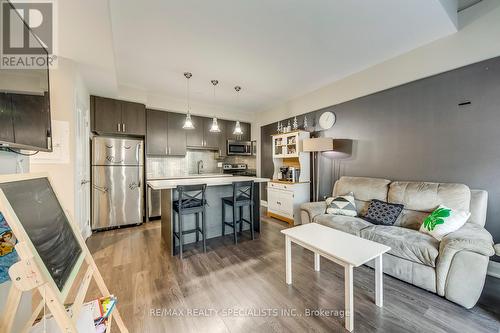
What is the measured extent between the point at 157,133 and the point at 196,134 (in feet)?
3.11

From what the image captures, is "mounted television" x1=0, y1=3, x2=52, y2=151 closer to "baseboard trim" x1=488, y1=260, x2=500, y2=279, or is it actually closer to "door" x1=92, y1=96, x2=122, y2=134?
"door" x1=92, y1=96, x2=122, y2=134

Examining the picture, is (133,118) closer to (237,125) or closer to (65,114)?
(65,114)

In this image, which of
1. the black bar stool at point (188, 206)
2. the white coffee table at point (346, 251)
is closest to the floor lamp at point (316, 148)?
the white coffee table at point (346, 251)

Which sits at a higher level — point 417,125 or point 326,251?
point 417,125

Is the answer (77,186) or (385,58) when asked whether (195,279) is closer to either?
(77,186)

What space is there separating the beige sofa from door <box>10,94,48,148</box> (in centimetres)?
308

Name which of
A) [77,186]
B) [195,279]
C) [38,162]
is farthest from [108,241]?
[195,279]

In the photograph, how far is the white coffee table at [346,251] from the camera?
1583mm

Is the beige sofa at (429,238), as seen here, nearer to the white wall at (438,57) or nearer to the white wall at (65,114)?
the white wall at (438,57)

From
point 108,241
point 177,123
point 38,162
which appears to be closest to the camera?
point 38,162

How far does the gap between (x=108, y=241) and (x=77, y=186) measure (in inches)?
41.6

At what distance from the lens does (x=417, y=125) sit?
9.09 ft

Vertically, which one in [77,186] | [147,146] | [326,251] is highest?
[147,146]

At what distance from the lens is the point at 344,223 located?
2.66 m
